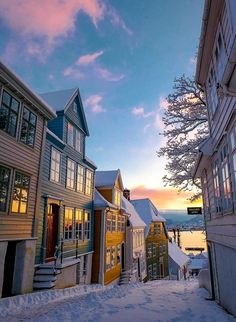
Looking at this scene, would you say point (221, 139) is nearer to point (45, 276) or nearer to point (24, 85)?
point (24, 85)

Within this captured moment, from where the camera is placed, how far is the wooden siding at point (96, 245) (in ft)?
67.2

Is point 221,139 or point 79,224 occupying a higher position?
point 221,139

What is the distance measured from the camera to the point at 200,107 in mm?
16031

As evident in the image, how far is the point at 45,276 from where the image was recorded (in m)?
12.5

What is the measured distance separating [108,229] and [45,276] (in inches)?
420

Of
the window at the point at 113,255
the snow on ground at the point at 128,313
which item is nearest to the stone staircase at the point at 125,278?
the window at the point at 113,255

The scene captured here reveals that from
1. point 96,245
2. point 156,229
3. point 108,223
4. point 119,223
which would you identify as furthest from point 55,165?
point 156,229

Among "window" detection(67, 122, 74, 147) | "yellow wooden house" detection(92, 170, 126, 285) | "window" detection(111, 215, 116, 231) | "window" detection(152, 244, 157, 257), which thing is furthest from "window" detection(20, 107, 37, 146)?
"window" detection(152, 244, 157, 257)

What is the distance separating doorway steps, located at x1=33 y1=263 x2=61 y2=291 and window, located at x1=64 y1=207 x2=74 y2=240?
12.0 feet

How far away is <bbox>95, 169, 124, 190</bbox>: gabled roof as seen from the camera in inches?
982

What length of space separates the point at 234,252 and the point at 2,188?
8302 millimetres

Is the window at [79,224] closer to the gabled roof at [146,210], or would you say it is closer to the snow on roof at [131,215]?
the snow on roof at [131,215]

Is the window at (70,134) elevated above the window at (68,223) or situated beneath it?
elevated above

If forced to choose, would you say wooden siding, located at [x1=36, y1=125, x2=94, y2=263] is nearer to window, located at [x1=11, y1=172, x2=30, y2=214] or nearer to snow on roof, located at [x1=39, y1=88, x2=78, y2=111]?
window, located at [x1=11, y1=172, x2=30, y2=214]
